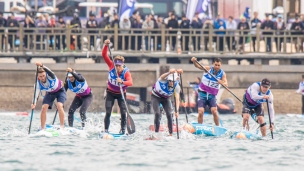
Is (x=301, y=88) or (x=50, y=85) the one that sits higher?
(x=50, y=85)

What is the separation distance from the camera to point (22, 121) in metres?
32.3

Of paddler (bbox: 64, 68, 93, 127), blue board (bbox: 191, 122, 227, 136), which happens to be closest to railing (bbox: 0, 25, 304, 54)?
paddler (bbox: 64, 68, 93, 127)

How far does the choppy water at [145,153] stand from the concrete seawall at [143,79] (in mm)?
11075

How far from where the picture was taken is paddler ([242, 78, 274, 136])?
25078 millimetres

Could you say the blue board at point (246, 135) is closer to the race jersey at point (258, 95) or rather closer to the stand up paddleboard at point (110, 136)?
the race jersey at point (258, 95)

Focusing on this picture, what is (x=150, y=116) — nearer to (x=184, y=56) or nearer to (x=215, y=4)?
(x=184, y=56)

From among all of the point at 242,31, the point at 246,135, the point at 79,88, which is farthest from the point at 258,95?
the point at 242,31

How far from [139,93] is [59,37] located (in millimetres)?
3346

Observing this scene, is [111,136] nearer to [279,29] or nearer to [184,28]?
[184,28]

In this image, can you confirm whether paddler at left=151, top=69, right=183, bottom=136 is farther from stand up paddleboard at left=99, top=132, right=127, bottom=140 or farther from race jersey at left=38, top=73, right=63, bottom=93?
race jersey at left=38, top=73, right=63, bottom=93

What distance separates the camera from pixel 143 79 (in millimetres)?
39156

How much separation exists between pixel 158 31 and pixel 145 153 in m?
16.6

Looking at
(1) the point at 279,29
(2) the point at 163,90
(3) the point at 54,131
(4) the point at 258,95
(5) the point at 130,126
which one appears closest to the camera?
(4) the point at 258,95

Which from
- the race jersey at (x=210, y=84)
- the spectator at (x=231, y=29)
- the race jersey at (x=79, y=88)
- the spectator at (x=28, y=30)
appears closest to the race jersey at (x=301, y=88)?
the spectator at (x=231, y=29)
